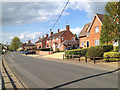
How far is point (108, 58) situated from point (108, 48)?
9946mm

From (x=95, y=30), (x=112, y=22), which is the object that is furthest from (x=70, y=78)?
(x=95, y=30)

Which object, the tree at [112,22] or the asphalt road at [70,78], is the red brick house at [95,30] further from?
the asphalt road at [70,78]

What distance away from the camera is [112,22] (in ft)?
54.4

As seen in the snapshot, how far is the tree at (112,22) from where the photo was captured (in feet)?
53.1

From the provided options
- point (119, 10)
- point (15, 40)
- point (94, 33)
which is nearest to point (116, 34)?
point (119, 10)

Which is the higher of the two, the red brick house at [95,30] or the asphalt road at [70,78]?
the red brick house at [95,30]

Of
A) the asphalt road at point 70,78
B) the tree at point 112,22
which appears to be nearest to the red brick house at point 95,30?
the tree at point 112,22

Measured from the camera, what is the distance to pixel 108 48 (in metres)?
24.8

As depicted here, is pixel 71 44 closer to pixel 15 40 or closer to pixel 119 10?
pixel 119 10

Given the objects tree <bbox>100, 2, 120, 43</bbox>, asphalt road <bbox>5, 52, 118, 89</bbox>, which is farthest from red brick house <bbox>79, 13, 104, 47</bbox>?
asphalt road <bbox>5, 52, 118, 89</bbox>

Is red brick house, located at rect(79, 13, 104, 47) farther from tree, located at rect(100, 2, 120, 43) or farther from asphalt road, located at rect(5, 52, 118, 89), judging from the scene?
asphalt road, located at rect(5, 52, 118, 89)

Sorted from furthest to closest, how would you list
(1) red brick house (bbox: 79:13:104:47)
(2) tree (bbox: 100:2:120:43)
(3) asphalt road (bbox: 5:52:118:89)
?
1. (1) red brick house (bbox: 79:13:104:47)
2. (2) tree (bbox: 100:2:120:43)
3. (3) asphalt road (bbox: 5:52:118:89)

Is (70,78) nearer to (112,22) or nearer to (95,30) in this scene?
(112,22)

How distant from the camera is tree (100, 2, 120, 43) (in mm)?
16191
